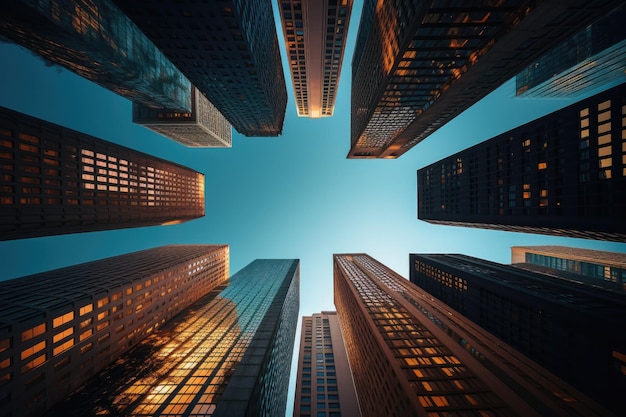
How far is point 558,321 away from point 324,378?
72023 mm

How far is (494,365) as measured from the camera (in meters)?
40.7

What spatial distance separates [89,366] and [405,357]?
5938 centimetres

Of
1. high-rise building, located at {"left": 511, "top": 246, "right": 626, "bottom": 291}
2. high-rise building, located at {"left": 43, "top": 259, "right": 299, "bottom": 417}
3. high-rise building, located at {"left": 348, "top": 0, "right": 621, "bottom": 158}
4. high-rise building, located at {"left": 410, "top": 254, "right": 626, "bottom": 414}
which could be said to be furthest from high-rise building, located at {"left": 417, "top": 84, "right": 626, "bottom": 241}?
high-rise building, located at {"left": 43, "top": 259, "right": 299, "bottom": 417}

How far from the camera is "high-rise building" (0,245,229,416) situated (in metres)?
32.4

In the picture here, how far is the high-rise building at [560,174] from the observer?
1428 inches

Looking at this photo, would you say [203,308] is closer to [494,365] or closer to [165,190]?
[165,190]

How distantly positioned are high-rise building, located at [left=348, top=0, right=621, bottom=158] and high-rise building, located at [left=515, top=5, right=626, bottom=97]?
27597mm

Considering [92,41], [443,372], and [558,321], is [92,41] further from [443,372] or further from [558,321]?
[558,321]

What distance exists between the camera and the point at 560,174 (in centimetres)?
4434

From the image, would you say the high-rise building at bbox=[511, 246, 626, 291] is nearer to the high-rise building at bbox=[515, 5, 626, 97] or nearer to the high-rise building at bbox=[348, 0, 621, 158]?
the high-rise building at bbox=[515, 5, 626, 97]

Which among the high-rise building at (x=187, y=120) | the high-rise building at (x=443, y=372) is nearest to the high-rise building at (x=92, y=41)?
the high-rise building at (x=187, y=120)

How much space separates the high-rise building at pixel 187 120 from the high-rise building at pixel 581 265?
597ft

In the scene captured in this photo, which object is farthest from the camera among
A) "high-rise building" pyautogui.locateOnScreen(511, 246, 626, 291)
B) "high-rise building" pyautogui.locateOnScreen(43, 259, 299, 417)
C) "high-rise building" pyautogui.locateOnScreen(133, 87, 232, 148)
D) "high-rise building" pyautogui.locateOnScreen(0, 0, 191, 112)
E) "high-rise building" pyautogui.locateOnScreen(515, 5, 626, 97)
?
"high-rise building" pyautogui.locateOnScreen(133, 87, 232, 148)

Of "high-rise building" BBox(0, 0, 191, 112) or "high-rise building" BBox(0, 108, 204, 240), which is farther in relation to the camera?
"high-rise building" BBox(0, 0, 191, 112)
